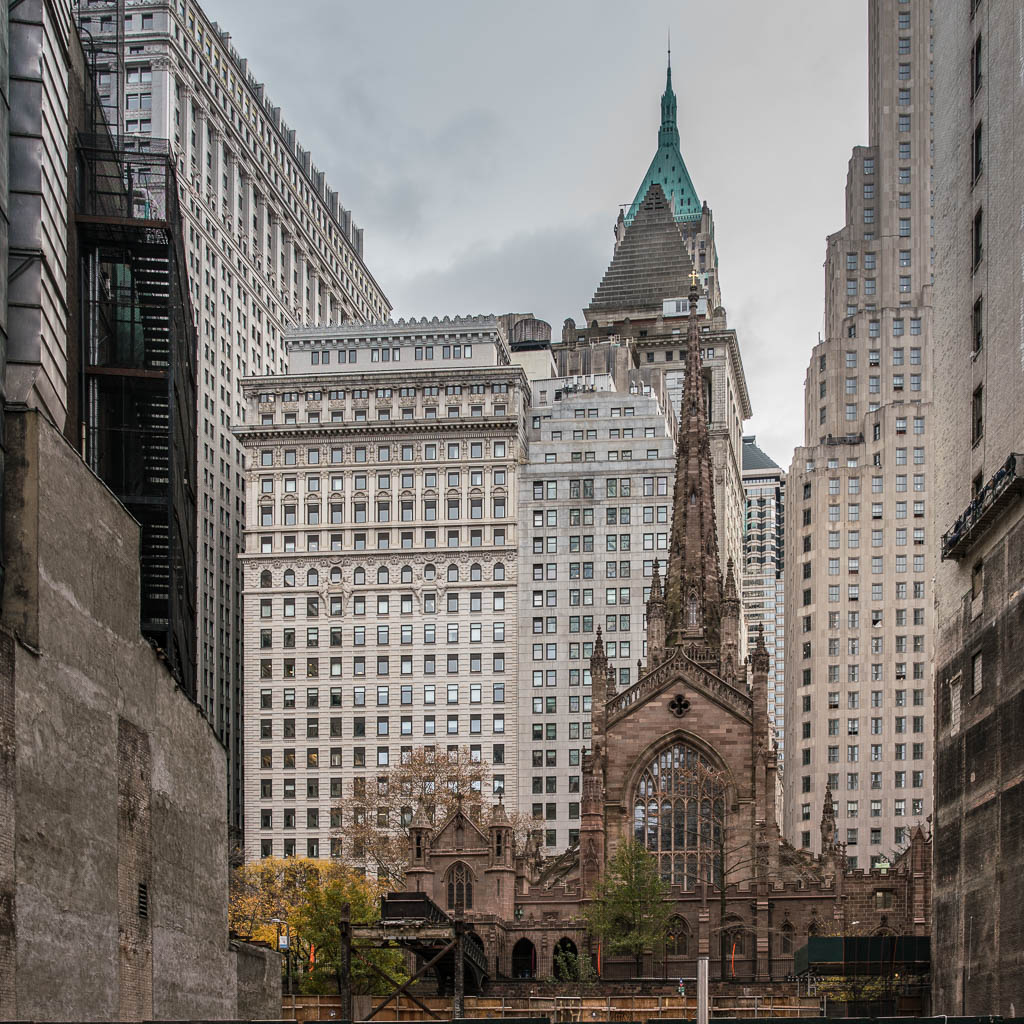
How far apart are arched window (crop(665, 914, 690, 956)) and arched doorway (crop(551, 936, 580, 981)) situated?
5.74 meters

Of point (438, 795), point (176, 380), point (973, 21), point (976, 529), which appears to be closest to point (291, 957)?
point (438, 795)

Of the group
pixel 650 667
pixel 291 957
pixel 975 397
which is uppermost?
pixel 975 397

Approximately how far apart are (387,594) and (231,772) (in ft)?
66.2

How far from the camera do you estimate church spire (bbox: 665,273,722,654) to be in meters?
128

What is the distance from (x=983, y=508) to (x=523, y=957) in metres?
53.7

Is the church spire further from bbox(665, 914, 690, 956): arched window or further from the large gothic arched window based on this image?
bbox(665, 914, 690, 956): arched window

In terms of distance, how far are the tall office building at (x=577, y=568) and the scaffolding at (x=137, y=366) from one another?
76274 mm

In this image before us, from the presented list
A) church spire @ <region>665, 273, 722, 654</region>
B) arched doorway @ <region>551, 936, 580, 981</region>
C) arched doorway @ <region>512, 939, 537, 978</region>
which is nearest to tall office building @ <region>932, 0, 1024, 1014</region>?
arched doorway @ <region>551, 936, 580, 981</region>

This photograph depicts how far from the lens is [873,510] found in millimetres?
164125

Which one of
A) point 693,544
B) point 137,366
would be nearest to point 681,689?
point 693,544

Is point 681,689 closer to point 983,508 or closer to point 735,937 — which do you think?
point 735,937

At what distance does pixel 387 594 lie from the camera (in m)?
162

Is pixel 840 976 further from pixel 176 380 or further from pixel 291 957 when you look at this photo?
pixel 176 380

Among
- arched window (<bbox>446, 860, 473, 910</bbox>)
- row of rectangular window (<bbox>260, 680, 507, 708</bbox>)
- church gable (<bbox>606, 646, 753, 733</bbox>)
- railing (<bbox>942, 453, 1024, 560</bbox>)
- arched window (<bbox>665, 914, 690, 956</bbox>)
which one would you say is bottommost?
arched window (<bbox>665, 914, 690, 956</bbox>)
